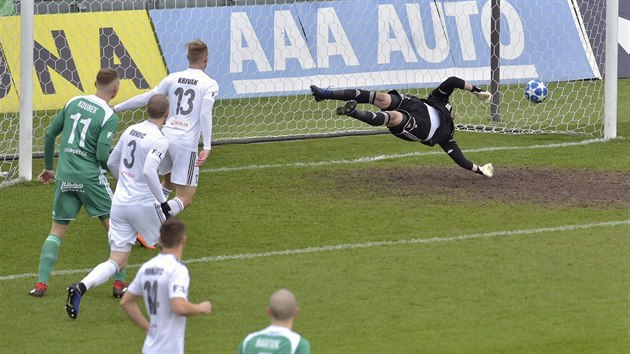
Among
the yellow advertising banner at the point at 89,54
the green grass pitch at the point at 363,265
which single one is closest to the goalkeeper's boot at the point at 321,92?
the green grass pitch at the point at 363,265

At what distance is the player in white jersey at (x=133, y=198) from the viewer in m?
9.75

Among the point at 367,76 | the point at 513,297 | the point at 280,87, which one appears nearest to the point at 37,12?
the point at 280,87

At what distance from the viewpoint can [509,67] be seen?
2069cm

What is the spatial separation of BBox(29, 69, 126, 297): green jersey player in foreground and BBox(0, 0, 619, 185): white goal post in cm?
713

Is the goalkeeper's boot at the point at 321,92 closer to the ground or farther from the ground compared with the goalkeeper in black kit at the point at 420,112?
farther from the ground

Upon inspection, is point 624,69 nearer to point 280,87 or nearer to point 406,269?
point 280,87

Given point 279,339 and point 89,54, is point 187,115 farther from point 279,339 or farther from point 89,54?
point 89,54

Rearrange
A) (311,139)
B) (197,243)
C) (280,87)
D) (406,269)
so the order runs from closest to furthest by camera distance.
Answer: (406,269) < (197,243) < (311,139) < (280,87)

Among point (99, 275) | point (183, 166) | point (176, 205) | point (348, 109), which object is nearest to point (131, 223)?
point (99, 275)

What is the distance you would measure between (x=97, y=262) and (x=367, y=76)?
8962mm

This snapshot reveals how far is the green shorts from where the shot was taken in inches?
424

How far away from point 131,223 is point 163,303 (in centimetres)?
274

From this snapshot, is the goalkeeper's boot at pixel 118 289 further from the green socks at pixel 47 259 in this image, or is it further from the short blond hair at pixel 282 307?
the short blond hair at pixel 282 307

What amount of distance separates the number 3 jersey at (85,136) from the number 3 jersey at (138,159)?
59 centimetres
